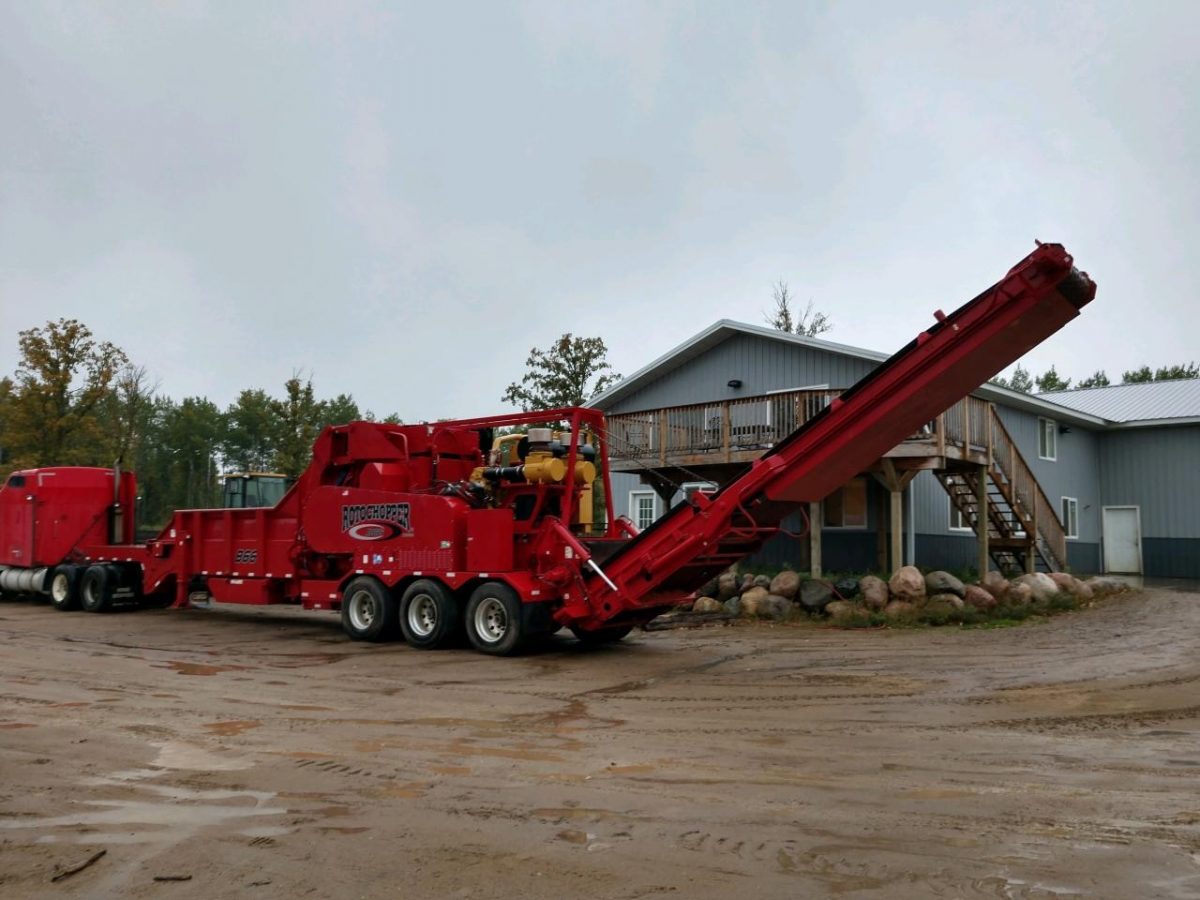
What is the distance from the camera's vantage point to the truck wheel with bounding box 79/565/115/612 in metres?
19.7

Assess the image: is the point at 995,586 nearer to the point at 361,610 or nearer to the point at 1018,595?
the point at 1018,595

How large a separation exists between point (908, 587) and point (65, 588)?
16.8 metres

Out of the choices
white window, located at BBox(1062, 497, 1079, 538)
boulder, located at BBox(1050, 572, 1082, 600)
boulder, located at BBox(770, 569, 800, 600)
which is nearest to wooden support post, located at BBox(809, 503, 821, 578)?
boulder, located at BBox(770, 569, 800, 600)

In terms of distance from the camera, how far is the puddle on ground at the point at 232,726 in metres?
8.27

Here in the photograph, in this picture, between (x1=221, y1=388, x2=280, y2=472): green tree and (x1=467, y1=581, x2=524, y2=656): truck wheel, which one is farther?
(x1=221, y1=388, x2=280, y2=472): green tree

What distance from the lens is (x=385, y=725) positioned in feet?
28.4

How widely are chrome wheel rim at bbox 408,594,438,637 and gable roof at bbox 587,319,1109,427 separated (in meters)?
13.4

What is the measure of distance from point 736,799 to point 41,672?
937 cm

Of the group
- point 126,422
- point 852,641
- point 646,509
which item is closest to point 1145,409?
point 646,509

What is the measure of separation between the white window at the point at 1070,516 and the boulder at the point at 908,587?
14722mm

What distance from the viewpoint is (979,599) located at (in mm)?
17781

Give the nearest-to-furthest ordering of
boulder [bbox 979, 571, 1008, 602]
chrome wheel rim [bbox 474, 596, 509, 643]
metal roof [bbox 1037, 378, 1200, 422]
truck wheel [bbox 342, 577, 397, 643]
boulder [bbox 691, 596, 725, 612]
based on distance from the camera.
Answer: chrome wheel rim [bbox 474, 596, 509, 643]
truck wheel [bbox 342, 577, 397, 643]
boulder [bbox 979, 571, 1008, 602]
boulder [bbox 691, 596, 725, 612]
metal roof [bbox 1037, 378, 1200, 422]

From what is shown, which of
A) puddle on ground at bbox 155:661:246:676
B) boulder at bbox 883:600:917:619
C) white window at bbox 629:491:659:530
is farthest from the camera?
white window at bbox 629:491:659:530

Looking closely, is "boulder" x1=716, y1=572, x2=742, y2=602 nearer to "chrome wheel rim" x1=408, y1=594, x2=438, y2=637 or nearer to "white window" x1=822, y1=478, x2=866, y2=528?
"white window" x1=822, y1=478, x2=866, y2=528
